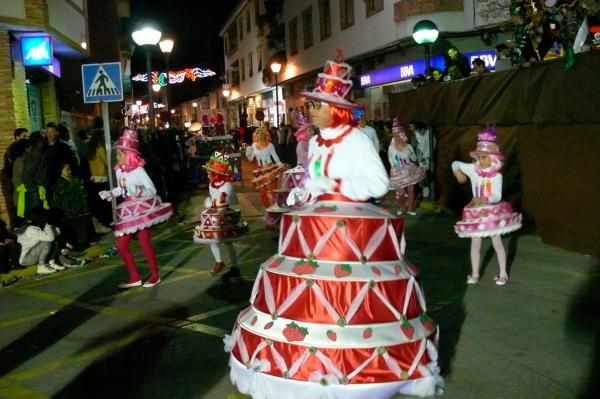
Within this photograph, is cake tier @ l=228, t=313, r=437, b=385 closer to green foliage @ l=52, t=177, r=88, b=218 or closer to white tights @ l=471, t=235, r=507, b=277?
white tights @ l=471, t=235, r=507, b=277

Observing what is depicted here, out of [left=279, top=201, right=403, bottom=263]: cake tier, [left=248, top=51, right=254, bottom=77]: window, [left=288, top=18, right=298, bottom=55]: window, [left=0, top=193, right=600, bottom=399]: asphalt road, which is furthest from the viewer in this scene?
[left=248, top=51, right=254, bottom=77]: window

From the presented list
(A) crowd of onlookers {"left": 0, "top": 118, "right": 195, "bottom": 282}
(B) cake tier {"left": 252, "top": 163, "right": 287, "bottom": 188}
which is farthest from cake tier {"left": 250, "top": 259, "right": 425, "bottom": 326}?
(B) cake tier {"left": 252, "top": 163, "right": 287, "bottom": 188}

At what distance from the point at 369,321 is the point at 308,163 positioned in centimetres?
129

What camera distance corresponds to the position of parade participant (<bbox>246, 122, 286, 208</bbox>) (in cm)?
1270

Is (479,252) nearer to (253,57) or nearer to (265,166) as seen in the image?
(265,166)

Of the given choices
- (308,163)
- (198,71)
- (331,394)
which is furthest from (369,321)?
(198,71)

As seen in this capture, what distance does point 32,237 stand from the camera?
9.83 metres

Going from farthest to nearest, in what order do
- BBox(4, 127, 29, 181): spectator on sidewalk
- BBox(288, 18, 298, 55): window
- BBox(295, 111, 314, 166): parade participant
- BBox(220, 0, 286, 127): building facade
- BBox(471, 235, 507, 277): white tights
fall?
BBox(220, 0, 286, 127): building facade, BBox(288, 18, 298, 55): window, BBox(4, 127, 29, 181): spectator on sidewalk, BBox(295, 111, 314, 166): parade participant, BBox(471, 235, 507, 277): white tights

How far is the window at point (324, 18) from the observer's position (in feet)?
105

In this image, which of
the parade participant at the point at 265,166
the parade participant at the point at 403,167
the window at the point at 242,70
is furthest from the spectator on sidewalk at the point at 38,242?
the window at the point at 242,70

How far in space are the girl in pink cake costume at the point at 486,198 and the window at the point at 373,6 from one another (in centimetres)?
1768

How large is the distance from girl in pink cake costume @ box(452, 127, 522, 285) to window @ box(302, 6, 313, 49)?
28146mm

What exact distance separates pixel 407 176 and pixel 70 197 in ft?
21.1

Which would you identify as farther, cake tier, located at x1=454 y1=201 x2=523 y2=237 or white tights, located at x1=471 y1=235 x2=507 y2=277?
white tights, located at x1=471 y1=235 x2=507 y2=277
